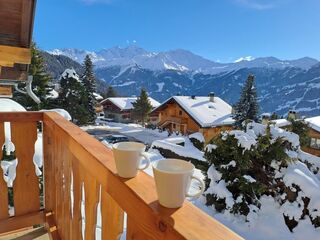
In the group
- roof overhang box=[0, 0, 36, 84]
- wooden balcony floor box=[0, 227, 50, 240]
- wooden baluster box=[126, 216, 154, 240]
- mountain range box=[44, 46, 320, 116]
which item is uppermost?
roof overhang box=[0, 0, 36, 84]

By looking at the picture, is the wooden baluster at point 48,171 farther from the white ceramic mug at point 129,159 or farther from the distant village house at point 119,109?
the distant village house at point 119,109

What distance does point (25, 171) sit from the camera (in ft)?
6.17

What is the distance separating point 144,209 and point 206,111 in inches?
647

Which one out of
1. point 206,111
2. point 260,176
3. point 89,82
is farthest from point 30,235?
point 89,82

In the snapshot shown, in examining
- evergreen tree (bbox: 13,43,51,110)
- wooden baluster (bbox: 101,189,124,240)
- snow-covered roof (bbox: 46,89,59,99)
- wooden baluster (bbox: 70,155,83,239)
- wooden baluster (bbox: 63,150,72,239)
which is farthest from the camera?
snow-covered roof (bbox: 46,89,59,99)

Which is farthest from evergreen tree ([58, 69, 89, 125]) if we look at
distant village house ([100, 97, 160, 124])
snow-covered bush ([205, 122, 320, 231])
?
snow-covered bush ([205, 122, 320, 231])

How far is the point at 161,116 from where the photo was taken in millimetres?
19500

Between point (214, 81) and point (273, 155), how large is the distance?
549ft

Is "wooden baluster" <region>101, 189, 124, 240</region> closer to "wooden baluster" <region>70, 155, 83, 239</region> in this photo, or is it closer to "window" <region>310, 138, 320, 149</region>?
"wooden baluster" <region>70, 155, 83, 239</region>

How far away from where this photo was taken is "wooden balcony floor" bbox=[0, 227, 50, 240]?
5.85 ft

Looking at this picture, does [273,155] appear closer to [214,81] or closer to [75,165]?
[75,165]

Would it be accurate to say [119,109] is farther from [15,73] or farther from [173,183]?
[173,183]

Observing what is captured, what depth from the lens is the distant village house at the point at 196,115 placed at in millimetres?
15867

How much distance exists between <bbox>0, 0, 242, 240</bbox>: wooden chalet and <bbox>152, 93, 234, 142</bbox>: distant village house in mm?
13633
